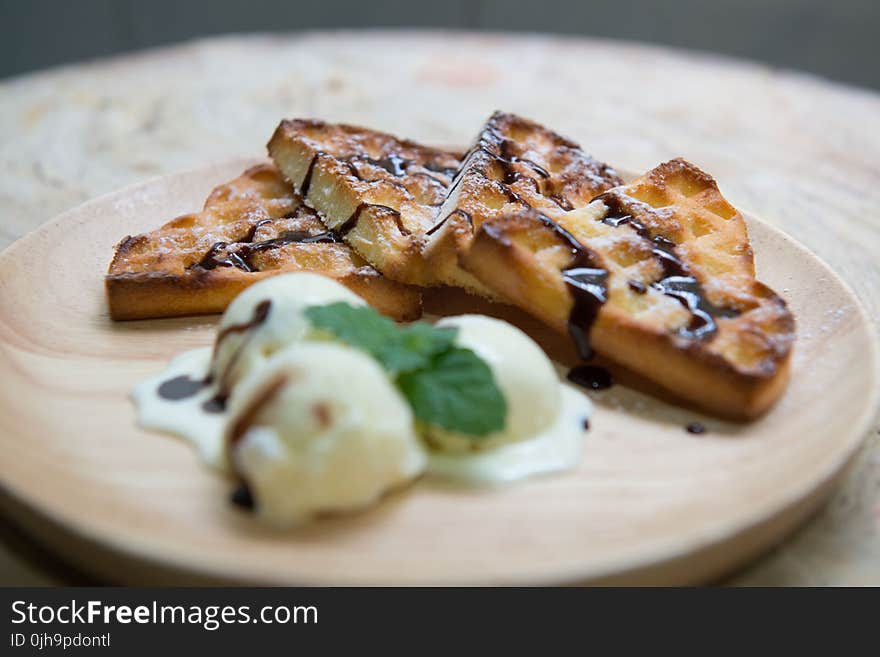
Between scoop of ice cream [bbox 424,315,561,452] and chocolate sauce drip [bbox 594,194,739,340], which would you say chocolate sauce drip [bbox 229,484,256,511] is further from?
chocolate sauce drip [bbox 594,194,739,340]

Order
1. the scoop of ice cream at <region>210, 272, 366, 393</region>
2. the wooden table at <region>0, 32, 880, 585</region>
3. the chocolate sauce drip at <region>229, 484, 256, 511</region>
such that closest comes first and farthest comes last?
the chocolate sauce drip at <region>229, 484, 256, 511</region>, the scoop of ice cream at <region>210, 272, 366, 393</region>, the wooden table at <region>0, 32, 880, 585</region>

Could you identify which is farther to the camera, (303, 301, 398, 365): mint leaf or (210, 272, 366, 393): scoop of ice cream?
(210, 272, 366, 393): scoop of ice cream

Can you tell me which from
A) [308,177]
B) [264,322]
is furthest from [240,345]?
[308,177]

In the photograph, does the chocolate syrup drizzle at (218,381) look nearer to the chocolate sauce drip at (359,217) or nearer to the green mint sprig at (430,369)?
the green mint sprig at (430,369)

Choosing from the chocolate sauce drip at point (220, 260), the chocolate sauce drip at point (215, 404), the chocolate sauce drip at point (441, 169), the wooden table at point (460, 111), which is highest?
the chocolate sauce drip at point (441, 169)

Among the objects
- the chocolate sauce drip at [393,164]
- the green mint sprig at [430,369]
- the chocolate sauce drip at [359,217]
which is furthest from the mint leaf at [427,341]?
the chocolate sauce drip at [393,164]

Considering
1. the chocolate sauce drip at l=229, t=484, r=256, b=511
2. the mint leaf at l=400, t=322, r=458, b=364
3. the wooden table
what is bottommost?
the wooden table

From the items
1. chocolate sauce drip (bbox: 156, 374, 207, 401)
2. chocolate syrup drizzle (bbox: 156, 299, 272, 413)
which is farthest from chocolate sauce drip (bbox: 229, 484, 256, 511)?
chocolate sauce drip (bbox: 156, 374, 207, 401)
